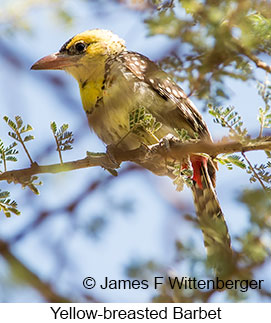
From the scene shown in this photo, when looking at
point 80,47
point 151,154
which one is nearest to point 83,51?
point 80,47

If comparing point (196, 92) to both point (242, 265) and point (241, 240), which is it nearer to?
point (241, 240)

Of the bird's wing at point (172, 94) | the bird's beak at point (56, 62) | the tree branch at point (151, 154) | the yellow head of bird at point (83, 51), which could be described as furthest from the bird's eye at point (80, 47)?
the tree branch at point (151, 154)

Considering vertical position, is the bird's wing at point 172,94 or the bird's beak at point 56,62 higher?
the bird's beak at point 56,62

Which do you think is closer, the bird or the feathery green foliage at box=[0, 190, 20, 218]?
the feathery green foliage at box=[0, 190, 20, 218]

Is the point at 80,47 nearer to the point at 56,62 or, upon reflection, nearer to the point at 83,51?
the point at 83,51

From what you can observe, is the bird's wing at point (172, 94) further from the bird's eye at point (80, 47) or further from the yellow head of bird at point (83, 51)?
the bird's eye at point (80, 47)

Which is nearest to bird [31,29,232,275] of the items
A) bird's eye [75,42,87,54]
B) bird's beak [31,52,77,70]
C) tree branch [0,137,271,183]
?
bird's beak [31,52,77,70]

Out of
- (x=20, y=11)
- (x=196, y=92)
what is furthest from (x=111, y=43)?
(x=20, y=11)

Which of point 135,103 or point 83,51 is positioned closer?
point 135,103

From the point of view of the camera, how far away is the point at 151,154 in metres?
3.37

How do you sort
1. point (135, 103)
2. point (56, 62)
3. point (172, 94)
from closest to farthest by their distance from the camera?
point (135, 103)
point (172, 94)
point (56, 62)

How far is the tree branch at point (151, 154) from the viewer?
99.2 inches

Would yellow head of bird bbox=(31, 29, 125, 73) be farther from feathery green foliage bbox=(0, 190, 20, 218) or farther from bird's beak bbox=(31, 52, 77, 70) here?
feathery green foliage bbox=(0, 190, 20, 218)

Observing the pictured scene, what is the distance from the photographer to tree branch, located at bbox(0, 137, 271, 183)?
8.27 ft
